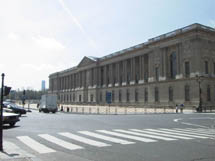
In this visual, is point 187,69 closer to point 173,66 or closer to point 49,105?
point 173,66

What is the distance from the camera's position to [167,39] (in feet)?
223

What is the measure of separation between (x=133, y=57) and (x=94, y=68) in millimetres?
29756

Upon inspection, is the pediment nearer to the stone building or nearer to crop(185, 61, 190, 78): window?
the stone building

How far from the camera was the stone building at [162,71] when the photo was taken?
195 ft

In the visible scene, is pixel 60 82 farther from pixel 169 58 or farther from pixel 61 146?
pixel 61 146

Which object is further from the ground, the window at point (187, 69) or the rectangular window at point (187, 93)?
the window at point (187, 69)

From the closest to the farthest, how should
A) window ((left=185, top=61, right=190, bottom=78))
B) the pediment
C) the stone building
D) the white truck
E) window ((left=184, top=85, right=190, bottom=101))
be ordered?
1. the white truck
2. the stone building
3. window ((left=184, top=85, right=190, bottom=101))
4. window ((left=185, top=61, right=190, bottom=78))
5. the pediment

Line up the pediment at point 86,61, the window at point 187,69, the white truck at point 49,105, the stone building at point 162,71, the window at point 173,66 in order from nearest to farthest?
1. the white truck at point 49,105
2. the stone building at point 162,71
3. the window at point 187,69
4. the window at point 173,66
5. the pediment at point 86,61

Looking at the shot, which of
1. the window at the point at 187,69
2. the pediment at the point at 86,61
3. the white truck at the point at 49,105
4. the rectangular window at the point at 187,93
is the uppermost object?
the pediment at the point at 86,61

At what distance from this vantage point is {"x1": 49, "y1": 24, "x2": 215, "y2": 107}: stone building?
195 feet

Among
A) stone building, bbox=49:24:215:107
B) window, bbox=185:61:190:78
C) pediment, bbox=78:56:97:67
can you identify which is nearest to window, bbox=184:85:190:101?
stone building, bbox=49:24:215:107

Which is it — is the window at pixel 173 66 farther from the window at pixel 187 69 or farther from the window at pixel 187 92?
the window at pixel 187 92

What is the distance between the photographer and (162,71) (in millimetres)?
70250

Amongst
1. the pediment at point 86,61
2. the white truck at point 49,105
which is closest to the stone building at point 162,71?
the pediment at point 86,61
